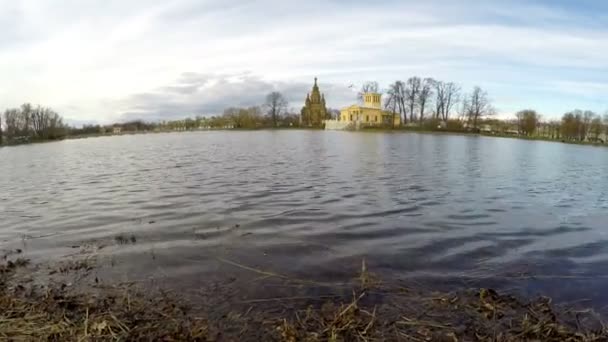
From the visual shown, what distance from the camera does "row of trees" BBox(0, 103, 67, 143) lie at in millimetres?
96812

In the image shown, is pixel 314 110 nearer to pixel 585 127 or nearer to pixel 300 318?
pixel 585 127

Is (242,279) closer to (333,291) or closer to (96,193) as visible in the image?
(333,291)

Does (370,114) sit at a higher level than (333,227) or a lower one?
higher

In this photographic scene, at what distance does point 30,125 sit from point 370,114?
102428 millimetres

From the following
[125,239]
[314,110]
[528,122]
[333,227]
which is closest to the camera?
[125,239]

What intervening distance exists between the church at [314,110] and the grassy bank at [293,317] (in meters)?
134

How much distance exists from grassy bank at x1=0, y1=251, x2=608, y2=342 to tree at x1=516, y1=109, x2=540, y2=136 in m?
109

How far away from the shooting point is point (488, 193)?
603 inches

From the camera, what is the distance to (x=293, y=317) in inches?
201

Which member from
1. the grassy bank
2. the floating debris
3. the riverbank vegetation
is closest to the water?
the floating debris

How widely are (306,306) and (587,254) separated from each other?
6630 millimetres

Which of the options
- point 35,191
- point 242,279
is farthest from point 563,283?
point 35,191

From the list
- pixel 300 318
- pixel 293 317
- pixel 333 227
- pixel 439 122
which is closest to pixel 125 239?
pixel 333 227

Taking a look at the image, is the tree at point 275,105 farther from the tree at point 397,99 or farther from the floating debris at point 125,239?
the floating debris at point 125,239
